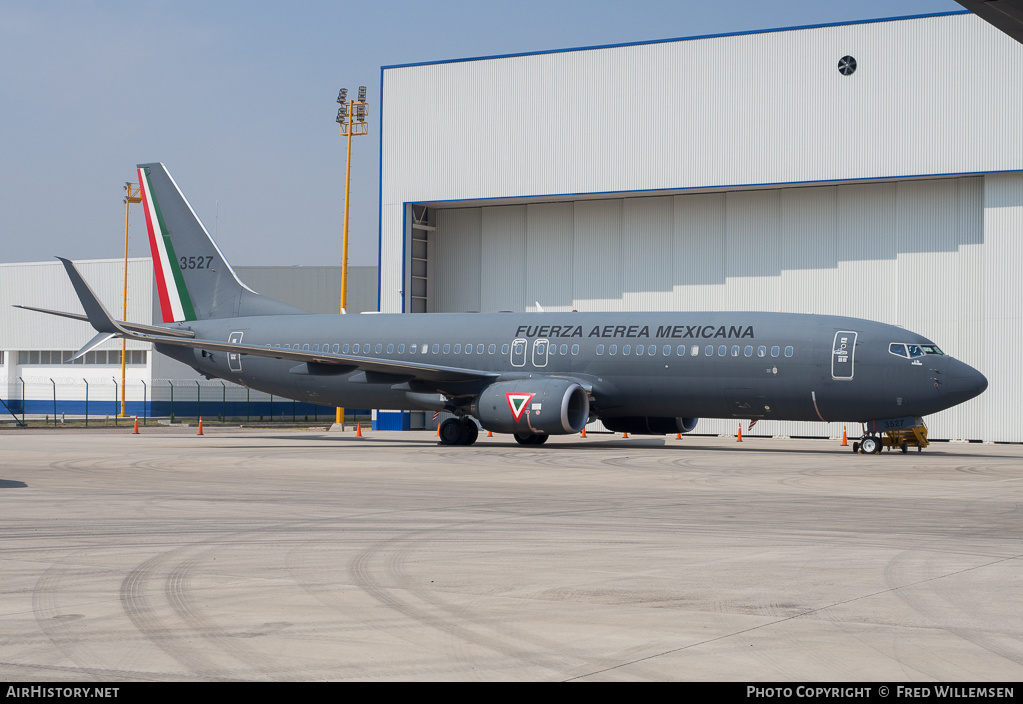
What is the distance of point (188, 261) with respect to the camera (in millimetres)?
34781

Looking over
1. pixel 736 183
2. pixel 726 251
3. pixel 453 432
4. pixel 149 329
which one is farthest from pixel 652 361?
pixel 149 329

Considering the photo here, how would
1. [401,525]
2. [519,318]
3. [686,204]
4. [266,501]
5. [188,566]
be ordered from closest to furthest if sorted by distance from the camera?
[188,566], [401,525], [266,501], [519,318], [686,204]

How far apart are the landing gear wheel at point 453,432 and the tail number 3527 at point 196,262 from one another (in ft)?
34.0

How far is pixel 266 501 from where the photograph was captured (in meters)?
14.6

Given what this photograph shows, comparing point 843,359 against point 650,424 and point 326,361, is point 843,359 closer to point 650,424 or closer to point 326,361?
point 650,424

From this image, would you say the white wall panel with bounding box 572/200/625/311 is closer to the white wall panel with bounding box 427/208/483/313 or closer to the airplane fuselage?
the white wall panel with bounding box 427/208/483/313

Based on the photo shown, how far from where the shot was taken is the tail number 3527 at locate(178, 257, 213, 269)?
3456cm

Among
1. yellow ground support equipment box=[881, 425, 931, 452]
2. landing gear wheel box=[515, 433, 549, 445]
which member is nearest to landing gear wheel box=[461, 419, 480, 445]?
landing gear wheel box=[515, 433, 549, 445]

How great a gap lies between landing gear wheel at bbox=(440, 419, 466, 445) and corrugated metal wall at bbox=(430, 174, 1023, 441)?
41.9 ft

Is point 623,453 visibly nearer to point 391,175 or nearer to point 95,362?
point 391,175

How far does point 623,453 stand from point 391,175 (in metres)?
19.8

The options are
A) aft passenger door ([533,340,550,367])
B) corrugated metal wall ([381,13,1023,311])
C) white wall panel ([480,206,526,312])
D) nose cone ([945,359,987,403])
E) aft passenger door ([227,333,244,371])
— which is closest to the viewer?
nose cone ([945,359,987,403])

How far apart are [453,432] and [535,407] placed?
4011 millimetres

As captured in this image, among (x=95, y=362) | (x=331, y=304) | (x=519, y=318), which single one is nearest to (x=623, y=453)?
(x=519, y=318)
